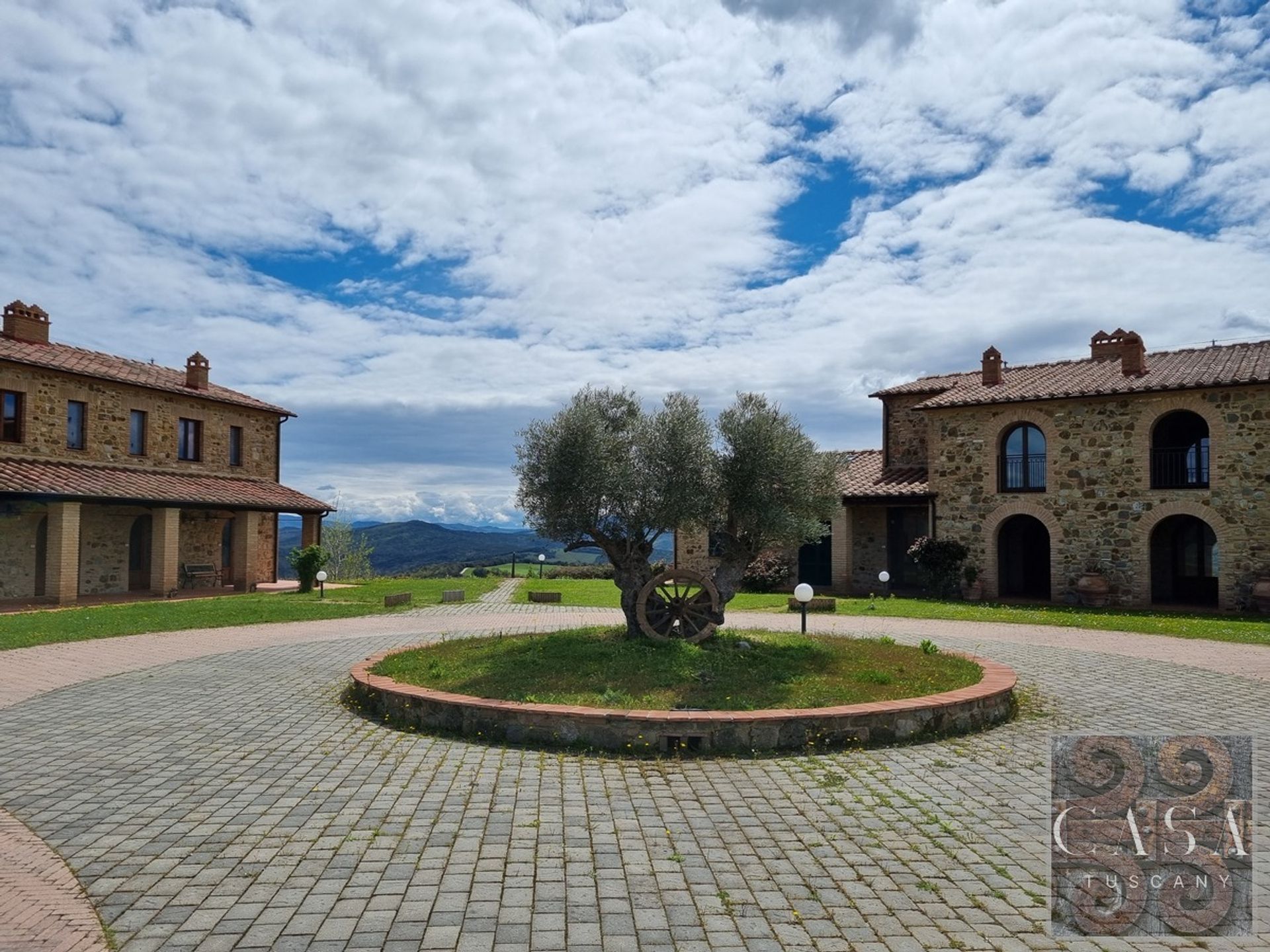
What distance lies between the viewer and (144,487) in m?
23.2

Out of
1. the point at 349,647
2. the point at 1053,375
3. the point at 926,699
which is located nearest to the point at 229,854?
the point at 926,699

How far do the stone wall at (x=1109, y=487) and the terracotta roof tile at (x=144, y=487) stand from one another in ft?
71.0

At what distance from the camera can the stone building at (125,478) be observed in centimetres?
2120

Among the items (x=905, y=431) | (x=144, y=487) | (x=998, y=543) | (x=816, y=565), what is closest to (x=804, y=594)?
(x=998, y=543)

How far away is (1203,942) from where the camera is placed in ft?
12.1

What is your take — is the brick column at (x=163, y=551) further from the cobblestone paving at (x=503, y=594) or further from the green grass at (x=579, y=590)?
the green grass at (x=579, y=590)

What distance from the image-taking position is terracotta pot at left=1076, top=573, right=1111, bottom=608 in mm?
21172

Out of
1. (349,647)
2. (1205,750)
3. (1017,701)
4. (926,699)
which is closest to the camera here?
(1205,750)

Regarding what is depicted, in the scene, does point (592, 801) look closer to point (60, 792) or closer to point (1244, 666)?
point (60, 792)

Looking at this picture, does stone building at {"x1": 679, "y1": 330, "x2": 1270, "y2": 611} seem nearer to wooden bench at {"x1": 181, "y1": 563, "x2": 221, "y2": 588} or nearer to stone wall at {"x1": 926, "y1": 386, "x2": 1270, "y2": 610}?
stone wall at {"x1": 926, "y1": 386, "x2": 1270, "y2": 610}

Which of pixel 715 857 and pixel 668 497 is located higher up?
pixel 668 497

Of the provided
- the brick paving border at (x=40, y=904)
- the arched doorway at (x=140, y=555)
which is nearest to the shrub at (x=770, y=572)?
the arched doorway at (x=140, y=555)

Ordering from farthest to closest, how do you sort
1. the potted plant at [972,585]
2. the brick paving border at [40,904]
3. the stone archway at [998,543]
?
the potted plant at [972,585]
the stone archway at [998,543]
the brick paving border at [40,904]

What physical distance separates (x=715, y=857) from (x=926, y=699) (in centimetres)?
376
